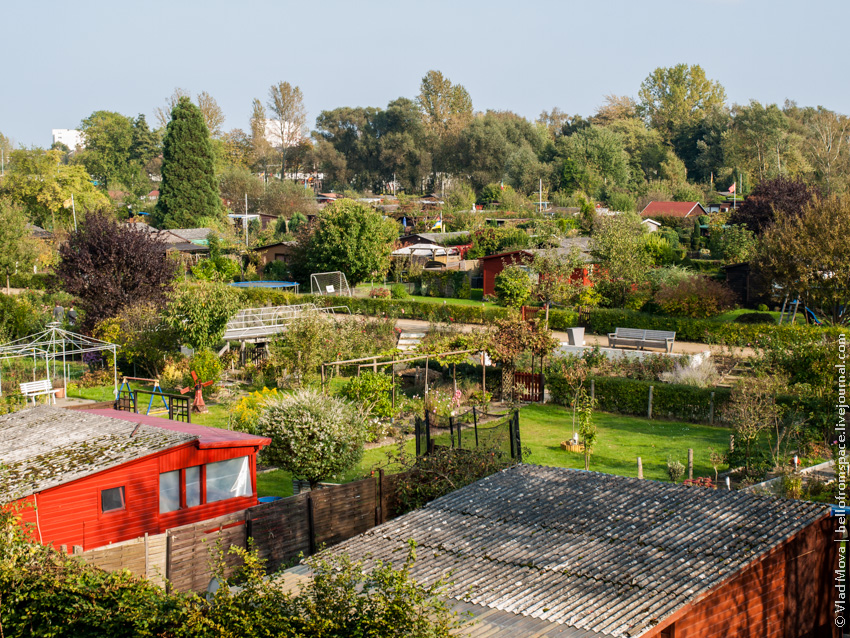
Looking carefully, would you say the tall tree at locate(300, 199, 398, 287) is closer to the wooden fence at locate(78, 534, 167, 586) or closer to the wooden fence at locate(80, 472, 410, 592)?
the wooden fence at locate(80, 472, 410, 592)

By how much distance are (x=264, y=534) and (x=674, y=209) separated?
53.5m

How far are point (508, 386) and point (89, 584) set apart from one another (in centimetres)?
1516

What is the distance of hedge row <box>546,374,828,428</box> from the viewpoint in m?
18.9

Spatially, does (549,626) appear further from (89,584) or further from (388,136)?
(388,136)

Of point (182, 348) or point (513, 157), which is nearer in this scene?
point (182, 348)

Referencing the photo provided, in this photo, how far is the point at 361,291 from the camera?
4050 centimetres

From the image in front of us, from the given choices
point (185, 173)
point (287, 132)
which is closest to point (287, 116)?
point (287, 132)

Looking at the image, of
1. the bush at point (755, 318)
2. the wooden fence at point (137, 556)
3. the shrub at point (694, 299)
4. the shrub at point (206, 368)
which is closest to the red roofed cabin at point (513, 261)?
the shrub at point (694, 299)

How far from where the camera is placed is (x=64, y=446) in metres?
11.0

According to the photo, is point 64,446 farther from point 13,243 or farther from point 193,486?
point 13,243

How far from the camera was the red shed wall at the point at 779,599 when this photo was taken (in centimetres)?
739

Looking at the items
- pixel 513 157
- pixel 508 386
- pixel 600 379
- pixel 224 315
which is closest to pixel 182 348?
pixel 224 315

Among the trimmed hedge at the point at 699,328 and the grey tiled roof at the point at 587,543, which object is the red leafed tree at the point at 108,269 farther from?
the grey tiled roof at the point at 587,543

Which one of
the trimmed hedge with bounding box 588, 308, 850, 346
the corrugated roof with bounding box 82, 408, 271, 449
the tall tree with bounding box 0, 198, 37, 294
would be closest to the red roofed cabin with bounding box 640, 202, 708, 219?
the trimmed hedge with bounding box 588, 308, 850, 346
